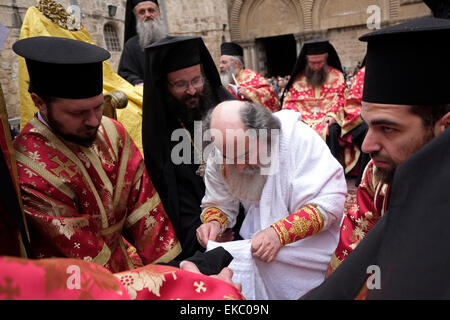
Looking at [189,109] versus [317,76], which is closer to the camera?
[189,109]

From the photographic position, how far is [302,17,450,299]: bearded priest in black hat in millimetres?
899

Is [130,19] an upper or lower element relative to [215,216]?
upper

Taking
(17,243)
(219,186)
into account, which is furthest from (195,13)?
(17,243)

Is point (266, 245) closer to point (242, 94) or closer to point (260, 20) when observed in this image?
point (242, 94)

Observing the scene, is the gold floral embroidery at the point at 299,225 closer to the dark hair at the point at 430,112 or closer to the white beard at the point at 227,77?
the dark hair at the point at 430,112

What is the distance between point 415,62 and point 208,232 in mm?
1597

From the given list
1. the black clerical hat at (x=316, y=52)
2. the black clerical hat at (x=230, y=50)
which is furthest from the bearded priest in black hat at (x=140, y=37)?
the black clerical hat at (x=316, y=52)

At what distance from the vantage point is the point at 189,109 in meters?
3.04

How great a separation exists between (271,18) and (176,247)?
17.0 m

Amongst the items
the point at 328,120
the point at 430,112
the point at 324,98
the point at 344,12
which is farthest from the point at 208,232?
the point at 344,12

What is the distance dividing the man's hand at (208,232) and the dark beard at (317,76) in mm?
4279

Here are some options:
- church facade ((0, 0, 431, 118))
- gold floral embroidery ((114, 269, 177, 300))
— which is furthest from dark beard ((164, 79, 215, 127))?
church facade ((0, 0, 431, 118))

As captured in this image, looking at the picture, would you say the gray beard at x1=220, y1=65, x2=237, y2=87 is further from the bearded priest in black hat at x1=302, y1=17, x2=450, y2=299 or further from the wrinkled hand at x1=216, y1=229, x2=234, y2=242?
the bearded priest in black hat at x1=302, y1=17, x2=450, y2=299
